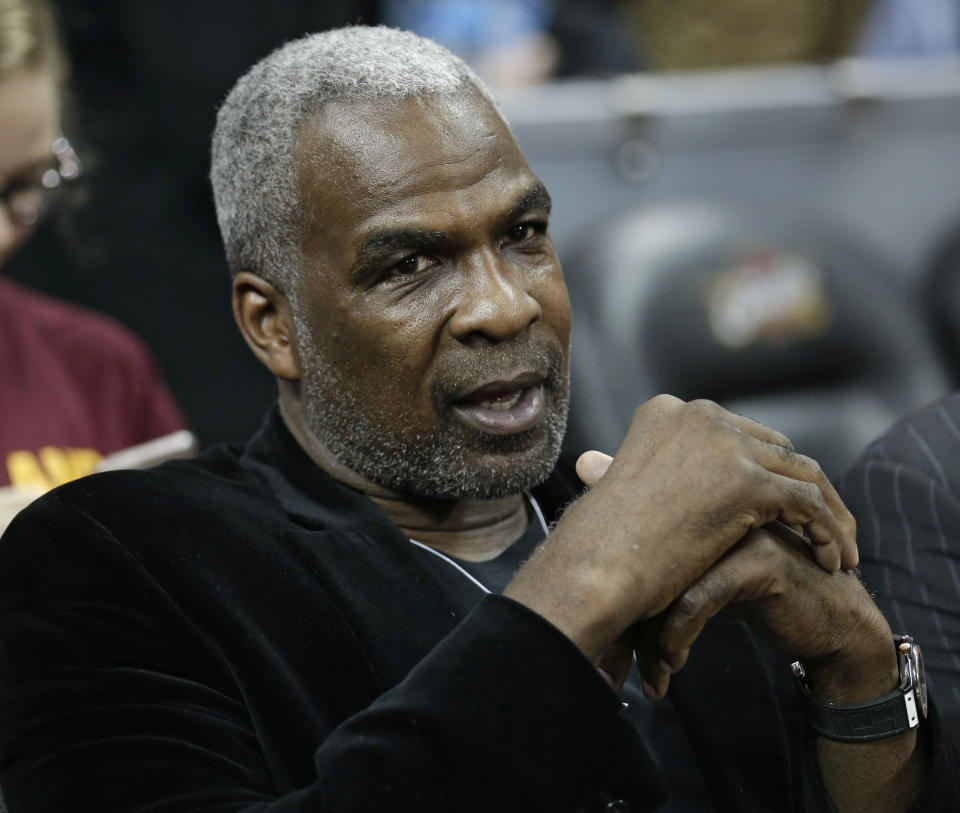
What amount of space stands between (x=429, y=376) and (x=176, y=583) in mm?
312

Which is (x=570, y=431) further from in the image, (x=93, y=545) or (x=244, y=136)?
(x=93, y=545)

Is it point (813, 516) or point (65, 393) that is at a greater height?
point (813, 516)

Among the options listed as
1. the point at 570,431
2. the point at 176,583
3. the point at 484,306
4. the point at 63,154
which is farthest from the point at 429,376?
the point at 63,154

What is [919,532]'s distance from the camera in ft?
5.04

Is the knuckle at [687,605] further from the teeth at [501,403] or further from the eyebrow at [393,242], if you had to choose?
the eyebrow at [393,242]

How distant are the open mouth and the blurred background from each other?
2.75 ft

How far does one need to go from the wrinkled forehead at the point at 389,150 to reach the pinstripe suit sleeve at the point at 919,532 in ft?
2.07

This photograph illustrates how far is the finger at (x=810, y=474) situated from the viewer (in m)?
1.09

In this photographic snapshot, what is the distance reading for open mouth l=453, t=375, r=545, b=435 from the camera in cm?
129

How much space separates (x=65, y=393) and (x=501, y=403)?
3.93 feet

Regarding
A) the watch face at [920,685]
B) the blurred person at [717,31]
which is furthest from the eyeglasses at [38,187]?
the blurred person at [717,31]

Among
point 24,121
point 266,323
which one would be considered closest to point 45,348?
point 24,121

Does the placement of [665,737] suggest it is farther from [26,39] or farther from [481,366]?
[26,39]

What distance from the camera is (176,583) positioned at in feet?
3.91
